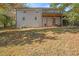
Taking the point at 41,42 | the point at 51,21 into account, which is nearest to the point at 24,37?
the point at 41,42

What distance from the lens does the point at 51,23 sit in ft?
8.80

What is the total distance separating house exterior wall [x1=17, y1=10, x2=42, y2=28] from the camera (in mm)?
2666

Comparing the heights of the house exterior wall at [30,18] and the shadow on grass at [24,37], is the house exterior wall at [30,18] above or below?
above

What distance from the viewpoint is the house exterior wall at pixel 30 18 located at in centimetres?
267

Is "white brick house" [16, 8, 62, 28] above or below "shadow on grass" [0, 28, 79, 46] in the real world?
above

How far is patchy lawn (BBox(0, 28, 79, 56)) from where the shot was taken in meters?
2.64

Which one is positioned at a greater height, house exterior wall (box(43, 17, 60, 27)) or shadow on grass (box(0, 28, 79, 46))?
house exterior wall (box(43, 17, 60, 27))

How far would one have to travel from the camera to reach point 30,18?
2682mm

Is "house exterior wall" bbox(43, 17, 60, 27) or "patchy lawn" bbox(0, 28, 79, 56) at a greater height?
"house exterior wall" bbox(43, 17, 60, 27)

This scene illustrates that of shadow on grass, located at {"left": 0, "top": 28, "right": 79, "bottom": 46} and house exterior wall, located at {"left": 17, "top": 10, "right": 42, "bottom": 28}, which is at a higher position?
house exterior wall, located at {"left": 17, "top": 10, "right": 42, "bottom": 28}

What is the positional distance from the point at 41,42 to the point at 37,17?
0.28m

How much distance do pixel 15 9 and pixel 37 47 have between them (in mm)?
487

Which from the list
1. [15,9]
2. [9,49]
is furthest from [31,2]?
[9,49]

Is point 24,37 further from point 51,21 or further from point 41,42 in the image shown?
point 51,21
